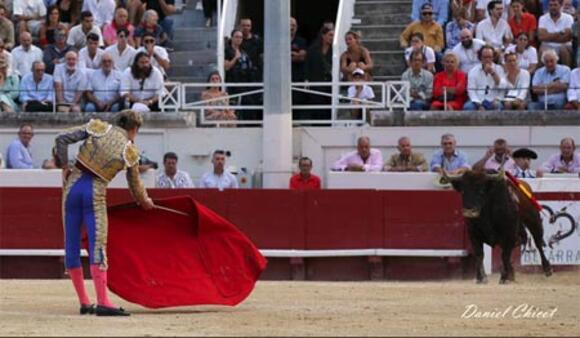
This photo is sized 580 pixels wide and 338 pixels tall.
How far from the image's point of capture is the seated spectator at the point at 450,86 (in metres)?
19.1

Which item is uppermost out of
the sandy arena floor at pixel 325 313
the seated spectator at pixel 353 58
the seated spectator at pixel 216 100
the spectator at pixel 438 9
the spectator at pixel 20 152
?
the spectator at pixel 438 9

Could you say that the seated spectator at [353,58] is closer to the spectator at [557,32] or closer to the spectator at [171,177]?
the spectator at [557,32]

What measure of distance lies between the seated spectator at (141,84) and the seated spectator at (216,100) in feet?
1.73

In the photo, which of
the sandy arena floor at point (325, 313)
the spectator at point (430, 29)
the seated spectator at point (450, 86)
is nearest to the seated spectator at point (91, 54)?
the spectator at point (430, 29)

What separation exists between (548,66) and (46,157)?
5.22 m

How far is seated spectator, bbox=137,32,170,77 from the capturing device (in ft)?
65.0

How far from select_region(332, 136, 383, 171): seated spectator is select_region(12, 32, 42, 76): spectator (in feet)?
11.7

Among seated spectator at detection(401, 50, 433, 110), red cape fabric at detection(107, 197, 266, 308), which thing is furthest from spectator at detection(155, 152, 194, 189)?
red cape fabric at detection(107, 197, 266, 308)

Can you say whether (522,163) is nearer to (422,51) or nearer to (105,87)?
(422,51)

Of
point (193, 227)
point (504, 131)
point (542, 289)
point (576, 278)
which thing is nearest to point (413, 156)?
point (504, 131)

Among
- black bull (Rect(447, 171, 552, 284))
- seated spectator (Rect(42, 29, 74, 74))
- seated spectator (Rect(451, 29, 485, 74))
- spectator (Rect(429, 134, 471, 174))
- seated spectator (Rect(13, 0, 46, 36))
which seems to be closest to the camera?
black bull (Rect(447, 171, 552, 284))

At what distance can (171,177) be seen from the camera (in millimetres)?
18250

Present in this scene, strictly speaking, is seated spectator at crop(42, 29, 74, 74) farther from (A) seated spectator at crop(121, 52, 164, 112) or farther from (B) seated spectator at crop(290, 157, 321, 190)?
(B) seated spectator at crop(290, 157, 321, 190)

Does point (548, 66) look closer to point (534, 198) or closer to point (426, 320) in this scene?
point (534, 198)
